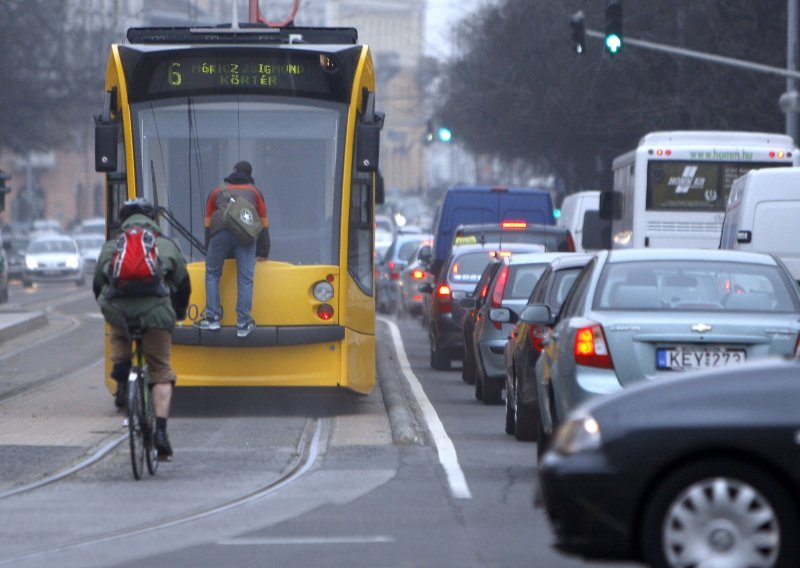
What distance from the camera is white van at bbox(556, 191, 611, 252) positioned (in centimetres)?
3622

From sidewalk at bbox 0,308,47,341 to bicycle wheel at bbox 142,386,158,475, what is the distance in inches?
661

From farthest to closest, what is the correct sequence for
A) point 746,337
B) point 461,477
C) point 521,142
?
point 521,142 < point 461,477 < point 746,337

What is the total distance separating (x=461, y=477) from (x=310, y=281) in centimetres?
435

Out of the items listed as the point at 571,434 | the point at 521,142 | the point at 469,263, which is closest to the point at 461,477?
the point at 571,434

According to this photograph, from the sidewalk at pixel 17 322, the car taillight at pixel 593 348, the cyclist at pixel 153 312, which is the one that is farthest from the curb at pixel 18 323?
the car taillight at pixel 593 348

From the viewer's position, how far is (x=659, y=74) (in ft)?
158

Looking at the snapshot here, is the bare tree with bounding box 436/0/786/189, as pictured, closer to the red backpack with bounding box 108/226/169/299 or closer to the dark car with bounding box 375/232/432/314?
the dark car with bounding box 375/232/432/314

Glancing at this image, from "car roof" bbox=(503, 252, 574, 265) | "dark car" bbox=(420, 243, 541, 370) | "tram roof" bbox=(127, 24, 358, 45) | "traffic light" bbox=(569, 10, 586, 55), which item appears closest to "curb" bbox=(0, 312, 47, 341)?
"dark car" bbox=(420, 243, 541, 370)

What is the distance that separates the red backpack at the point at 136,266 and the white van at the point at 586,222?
24252mm

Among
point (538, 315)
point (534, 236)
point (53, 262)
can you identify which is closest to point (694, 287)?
point (538, 315)

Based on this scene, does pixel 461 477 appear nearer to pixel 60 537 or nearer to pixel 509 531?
pixel 509 531

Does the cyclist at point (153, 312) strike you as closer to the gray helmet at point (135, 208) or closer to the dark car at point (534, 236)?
the gray helmet at point (135, 208)

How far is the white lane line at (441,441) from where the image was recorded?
10516mm

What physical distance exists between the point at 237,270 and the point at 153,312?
3.75 m
